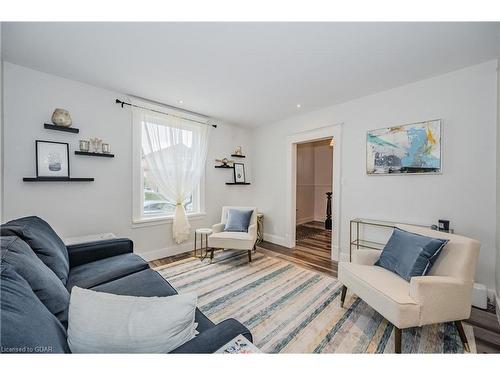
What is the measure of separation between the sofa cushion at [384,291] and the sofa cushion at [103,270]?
6.07 feet

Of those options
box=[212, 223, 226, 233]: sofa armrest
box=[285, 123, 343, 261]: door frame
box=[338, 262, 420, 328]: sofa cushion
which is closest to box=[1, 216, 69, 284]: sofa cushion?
box=[212, 223, 226, 233]: sofa armrest

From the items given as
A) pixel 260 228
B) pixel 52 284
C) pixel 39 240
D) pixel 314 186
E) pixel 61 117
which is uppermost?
pixel 61 117

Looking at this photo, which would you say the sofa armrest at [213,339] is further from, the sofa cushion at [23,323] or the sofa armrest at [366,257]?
the sofa armrest at [366,257]

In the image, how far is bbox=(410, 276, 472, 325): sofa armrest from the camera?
1354 mm

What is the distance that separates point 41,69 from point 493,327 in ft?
16.4

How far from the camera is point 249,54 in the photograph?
6.07 feet

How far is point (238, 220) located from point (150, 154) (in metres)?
1.72

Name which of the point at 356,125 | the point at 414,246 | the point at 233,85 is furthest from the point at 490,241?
the point at 233,85

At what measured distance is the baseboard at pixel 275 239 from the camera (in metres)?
3.85

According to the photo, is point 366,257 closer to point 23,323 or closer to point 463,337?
point 463,337

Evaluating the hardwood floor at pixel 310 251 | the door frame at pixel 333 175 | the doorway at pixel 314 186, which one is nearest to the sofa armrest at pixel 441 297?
the hardwood floor at pixel 310 251

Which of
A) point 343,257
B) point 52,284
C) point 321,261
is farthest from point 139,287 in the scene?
point 343,257

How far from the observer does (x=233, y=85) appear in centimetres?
247

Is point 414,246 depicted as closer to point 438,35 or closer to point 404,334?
point 404,334
